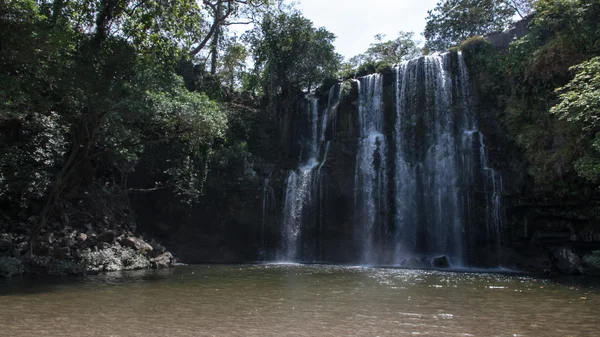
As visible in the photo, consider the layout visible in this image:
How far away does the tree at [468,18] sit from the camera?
3384 centimetres

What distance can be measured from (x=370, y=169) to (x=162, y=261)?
1189 cm

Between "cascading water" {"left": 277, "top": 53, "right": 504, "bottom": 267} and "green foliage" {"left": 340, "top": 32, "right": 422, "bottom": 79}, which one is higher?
"green foliage" {"left": 340, "top": 32, "right": 422, "bottom": 79}

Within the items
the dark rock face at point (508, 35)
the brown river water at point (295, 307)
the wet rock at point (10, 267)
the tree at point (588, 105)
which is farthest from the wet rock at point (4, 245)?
the dark rock face at point (508, 35)

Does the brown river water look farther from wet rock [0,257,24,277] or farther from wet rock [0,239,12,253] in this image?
wet rock [0,239,12,253]

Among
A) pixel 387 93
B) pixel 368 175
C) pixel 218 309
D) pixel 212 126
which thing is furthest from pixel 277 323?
pixel 387 93

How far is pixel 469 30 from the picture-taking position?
114 ft

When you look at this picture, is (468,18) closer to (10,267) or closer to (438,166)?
(438,166)

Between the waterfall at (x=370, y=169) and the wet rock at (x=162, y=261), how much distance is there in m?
9.62

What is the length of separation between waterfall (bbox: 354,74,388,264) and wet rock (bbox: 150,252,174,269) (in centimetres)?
962

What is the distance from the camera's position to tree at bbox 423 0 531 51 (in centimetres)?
3384

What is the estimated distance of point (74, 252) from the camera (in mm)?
15586

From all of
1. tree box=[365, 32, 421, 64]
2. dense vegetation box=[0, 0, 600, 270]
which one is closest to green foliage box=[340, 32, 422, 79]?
tree box=[365, 32, 421, 64]

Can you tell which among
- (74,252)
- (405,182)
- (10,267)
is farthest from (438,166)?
(10,267)

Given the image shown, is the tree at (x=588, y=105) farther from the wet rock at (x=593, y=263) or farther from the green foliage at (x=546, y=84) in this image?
the wet rock at (x=593, y=263)
